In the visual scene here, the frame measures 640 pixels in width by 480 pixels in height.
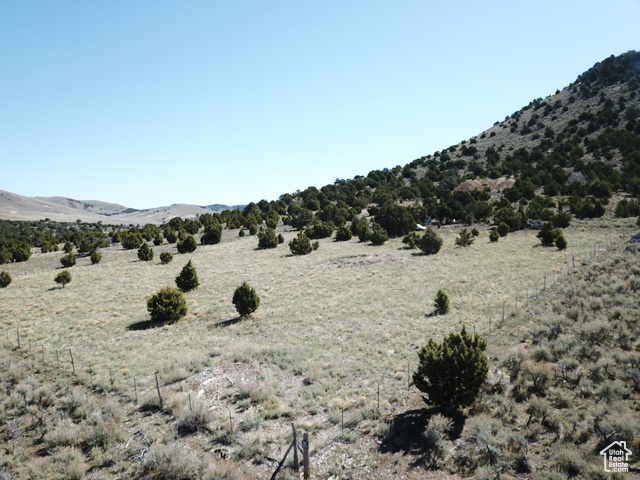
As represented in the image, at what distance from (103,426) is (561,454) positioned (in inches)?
507

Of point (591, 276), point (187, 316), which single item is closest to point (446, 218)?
point (591, 276)

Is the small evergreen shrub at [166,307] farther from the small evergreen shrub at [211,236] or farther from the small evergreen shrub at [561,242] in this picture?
the small evergreen shrub at [561,242]

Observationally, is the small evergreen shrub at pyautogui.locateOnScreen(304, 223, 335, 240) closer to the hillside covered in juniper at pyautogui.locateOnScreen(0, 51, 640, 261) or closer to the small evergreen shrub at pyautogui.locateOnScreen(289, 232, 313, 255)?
the hillside covered in juniper at pyautogui.locateOnScreen(0, 51, 640, 261)

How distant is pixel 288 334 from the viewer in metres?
18.9

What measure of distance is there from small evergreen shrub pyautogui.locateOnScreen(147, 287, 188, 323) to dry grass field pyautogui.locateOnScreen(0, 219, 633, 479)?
96 cm

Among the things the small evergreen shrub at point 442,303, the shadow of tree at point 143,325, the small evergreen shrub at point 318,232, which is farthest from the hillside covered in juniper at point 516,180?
the shadow of tree at point 143,325

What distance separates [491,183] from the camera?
72688 mm

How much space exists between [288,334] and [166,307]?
8577 millimetres

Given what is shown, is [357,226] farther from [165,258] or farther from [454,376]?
[454,376]

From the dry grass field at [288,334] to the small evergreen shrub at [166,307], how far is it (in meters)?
0.96

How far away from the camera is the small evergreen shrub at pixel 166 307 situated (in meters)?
21.2

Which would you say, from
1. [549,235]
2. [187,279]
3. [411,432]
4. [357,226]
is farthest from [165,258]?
[549,235]

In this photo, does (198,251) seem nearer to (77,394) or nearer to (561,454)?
(77,394)

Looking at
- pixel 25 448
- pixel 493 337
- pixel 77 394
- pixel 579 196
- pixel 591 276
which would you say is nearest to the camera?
pixel 25 448
